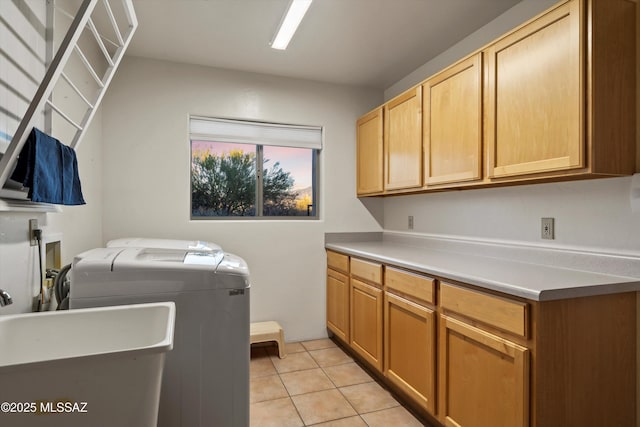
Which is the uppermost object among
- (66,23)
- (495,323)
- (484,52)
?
(66,23)

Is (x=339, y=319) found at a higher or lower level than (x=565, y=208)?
lower

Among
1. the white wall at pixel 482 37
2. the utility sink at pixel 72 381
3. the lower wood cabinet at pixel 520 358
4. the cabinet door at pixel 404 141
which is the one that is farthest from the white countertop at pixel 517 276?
the white wall at pixel 482 37

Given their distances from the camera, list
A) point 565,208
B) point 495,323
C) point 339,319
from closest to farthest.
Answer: point 495,323 → point 565,208 → point 339,319

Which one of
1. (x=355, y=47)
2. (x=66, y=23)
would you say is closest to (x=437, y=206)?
(x=355, y=47)

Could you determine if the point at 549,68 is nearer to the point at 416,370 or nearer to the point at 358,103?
the point at 416,370

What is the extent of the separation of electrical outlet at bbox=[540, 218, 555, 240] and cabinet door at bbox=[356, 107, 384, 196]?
4.31 feet

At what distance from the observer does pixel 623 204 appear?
5.25ft

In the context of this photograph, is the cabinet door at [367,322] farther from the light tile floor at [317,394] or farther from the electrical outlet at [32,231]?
the electrical outlet at [32,231]

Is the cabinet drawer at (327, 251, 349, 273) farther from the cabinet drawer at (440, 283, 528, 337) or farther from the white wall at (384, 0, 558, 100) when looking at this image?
the white wall at (384, 0, 558, 100)

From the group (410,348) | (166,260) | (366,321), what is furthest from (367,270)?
(166,260)

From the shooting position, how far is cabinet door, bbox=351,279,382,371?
8.04 ft

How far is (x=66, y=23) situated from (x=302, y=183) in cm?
213

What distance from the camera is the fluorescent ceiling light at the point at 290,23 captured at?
2002 millimetres

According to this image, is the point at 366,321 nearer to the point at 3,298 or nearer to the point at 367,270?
the point at 367,270
